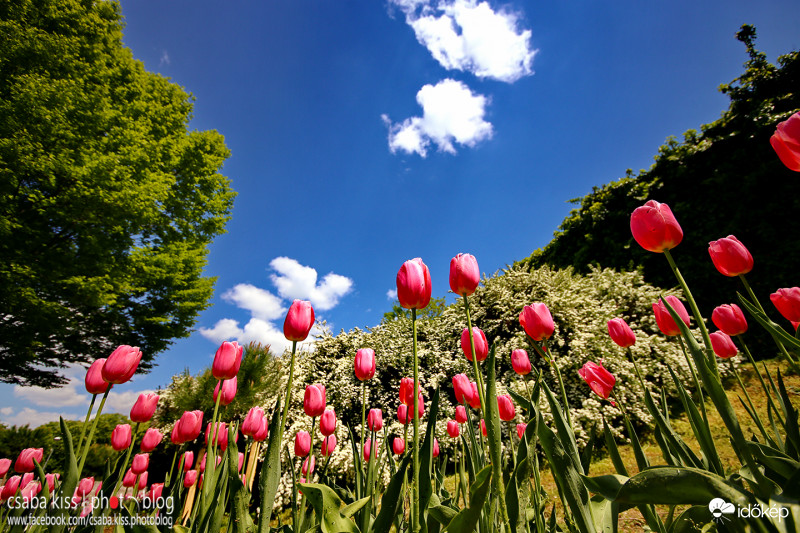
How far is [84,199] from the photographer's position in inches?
261

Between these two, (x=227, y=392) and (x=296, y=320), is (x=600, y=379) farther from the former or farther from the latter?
(x=227, y=392)

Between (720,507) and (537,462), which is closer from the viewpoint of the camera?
(720,507)

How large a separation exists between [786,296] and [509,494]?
4.94ft

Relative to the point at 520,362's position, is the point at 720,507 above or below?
below

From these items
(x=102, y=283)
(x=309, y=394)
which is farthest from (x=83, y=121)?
(x=309, y=394)

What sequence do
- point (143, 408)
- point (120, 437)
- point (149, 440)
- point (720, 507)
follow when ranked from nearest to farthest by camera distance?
point (720, 507), point (143, 408), point (120, 437), point (149, 440)

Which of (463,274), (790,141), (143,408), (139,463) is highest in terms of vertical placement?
(790,141)

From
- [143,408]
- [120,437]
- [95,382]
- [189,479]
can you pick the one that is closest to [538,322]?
[95,382]

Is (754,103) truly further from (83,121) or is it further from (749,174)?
(83,121)

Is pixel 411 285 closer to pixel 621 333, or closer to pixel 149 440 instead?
pixel 621 333

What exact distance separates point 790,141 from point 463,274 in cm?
97

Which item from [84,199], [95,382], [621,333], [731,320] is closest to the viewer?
[95,382]

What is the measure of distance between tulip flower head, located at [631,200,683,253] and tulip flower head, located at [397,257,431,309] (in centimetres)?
70

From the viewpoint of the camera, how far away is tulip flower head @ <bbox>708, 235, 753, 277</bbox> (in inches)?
50.4
